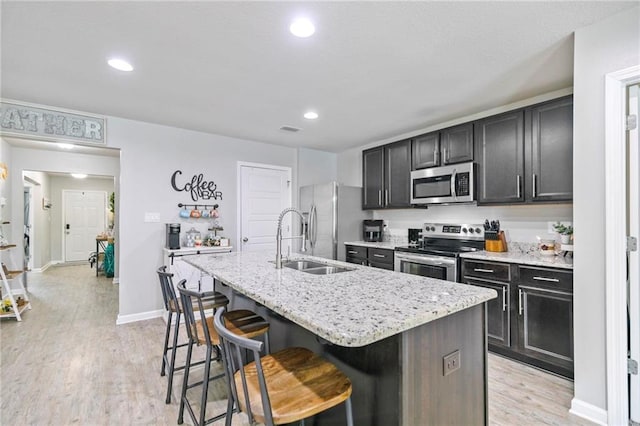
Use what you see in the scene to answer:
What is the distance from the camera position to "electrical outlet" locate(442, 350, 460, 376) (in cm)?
129

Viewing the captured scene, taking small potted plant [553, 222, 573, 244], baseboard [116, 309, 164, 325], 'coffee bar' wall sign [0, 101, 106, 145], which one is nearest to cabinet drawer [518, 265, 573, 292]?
small potted plant [553, 222, 573, 244]

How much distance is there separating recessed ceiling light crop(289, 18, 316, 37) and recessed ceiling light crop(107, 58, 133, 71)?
140 cm

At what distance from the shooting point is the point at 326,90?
2.97 m

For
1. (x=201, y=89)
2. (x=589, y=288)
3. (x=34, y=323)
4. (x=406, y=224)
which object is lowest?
(x=34, y=323)

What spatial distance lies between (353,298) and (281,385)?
0.45 meters

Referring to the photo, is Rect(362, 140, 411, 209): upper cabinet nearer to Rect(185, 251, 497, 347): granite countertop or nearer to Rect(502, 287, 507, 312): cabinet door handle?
Rect(502, 287, 507, 312): cabinet door handle

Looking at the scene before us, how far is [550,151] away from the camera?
9.12 feet

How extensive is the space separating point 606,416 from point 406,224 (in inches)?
114

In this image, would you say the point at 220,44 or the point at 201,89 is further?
the point at 201,89

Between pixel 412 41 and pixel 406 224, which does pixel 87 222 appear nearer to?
pixel 406 224

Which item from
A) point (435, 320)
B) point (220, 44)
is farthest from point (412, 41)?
point (435, 320)

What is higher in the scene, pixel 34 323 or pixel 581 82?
pixel 581 82

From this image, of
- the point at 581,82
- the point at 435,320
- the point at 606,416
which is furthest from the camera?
the point at 581,82

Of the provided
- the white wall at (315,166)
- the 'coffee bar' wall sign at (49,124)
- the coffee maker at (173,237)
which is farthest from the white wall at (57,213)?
the white wall at (315,166)
